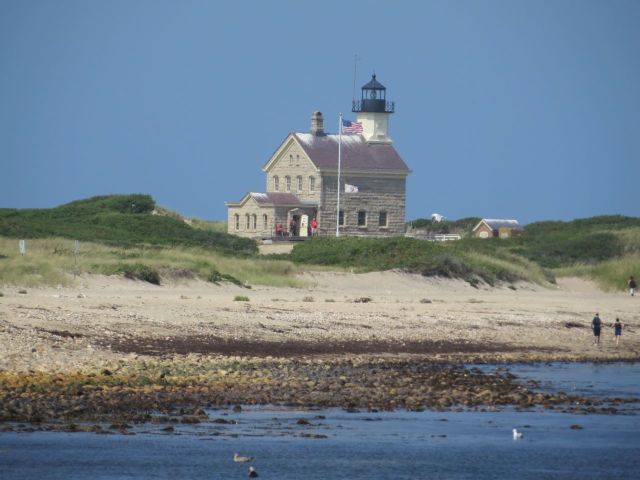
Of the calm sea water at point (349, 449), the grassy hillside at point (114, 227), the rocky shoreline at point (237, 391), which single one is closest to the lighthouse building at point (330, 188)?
the grassy hillside at point (114, 227)

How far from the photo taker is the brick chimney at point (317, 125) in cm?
7106

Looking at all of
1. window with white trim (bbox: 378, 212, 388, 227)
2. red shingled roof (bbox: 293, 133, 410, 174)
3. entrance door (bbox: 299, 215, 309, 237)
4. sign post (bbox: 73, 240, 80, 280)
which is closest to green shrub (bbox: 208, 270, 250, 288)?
sign post (bbox: 73, 240, 80, 280)

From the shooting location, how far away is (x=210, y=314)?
33000 millimetres

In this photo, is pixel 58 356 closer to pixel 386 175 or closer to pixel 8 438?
pixel 8 438

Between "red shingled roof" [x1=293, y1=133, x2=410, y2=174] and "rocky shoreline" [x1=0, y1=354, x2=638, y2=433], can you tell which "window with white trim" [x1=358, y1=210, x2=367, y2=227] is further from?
"rocky shoreline" [x1=0, y1=354, x2=638, y2=433]

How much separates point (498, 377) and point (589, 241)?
41941 millimetres

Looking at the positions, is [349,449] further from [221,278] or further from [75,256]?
[75,256]

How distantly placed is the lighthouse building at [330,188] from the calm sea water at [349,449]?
44755 millimetres

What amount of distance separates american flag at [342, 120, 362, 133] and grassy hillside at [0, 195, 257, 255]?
35.5 ft

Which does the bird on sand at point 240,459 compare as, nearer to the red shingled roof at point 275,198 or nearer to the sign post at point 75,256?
the sign post at point 75,256

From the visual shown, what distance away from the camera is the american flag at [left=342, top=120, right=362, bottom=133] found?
7106 cm

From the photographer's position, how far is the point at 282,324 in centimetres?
3278

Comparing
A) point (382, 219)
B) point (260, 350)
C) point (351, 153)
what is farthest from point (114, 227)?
point (260, 350)

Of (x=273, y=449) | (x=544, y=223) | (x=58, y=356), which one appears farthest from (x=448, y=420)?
(x=544, y=223)
